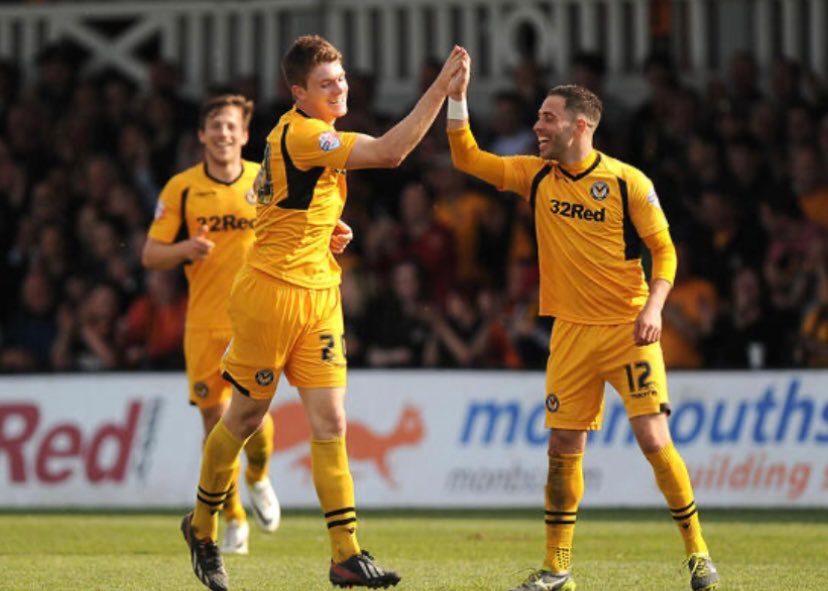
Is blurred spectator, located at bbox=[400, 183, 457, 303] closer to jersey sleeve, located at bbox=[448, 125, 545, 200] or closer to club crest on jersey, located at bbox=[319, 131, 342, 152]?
jersey sleeve, located at bbox=[448, 125, 545, 200]

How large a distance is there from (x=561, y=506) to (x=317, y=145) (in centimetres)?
226

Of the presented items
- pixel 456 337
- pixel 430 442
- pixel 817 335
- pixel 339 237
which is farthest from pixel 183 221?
pixel 817 335

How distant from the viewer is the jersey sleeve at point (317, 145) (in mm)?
8828

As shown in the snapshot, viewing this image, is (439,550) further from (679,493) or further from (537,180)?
(537,180)

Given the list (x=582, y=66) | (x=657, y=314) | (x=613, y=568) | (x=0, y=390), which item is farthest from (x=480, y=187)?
(x=657, y=314)

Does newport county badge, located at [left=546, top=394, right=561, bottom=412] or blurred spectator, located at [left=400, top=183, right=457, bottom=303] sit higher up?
newport county badge, located at [left=546, top=394, right=561, bottom=412]

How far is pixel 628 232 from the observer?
971 centimetres

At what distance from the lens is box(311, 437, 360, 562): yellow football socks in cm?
895

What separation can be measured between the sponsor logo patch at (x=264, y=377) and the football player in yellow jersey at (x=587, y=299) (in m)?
1.46

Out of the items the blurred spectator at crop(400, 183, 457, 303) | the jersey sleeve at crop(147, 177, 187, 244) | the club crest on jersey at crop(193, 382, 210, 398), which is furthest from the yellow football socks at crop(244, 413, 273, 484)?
the blurred spectator at crop(400, 183, 457, 303)

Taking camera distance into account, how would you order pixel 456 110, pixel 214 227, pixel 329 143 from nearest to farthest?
pixel 329 143
pixel 456 110
pixel 214 227

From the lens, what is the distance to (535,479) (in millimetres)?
15375

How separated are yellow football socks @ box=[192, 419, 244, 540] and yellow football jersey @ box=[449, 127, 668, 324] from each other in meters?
1.81

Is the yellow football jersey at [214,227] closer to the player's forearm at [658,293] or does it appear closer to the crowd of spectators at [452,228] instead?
the player's forearm at [658,293]
